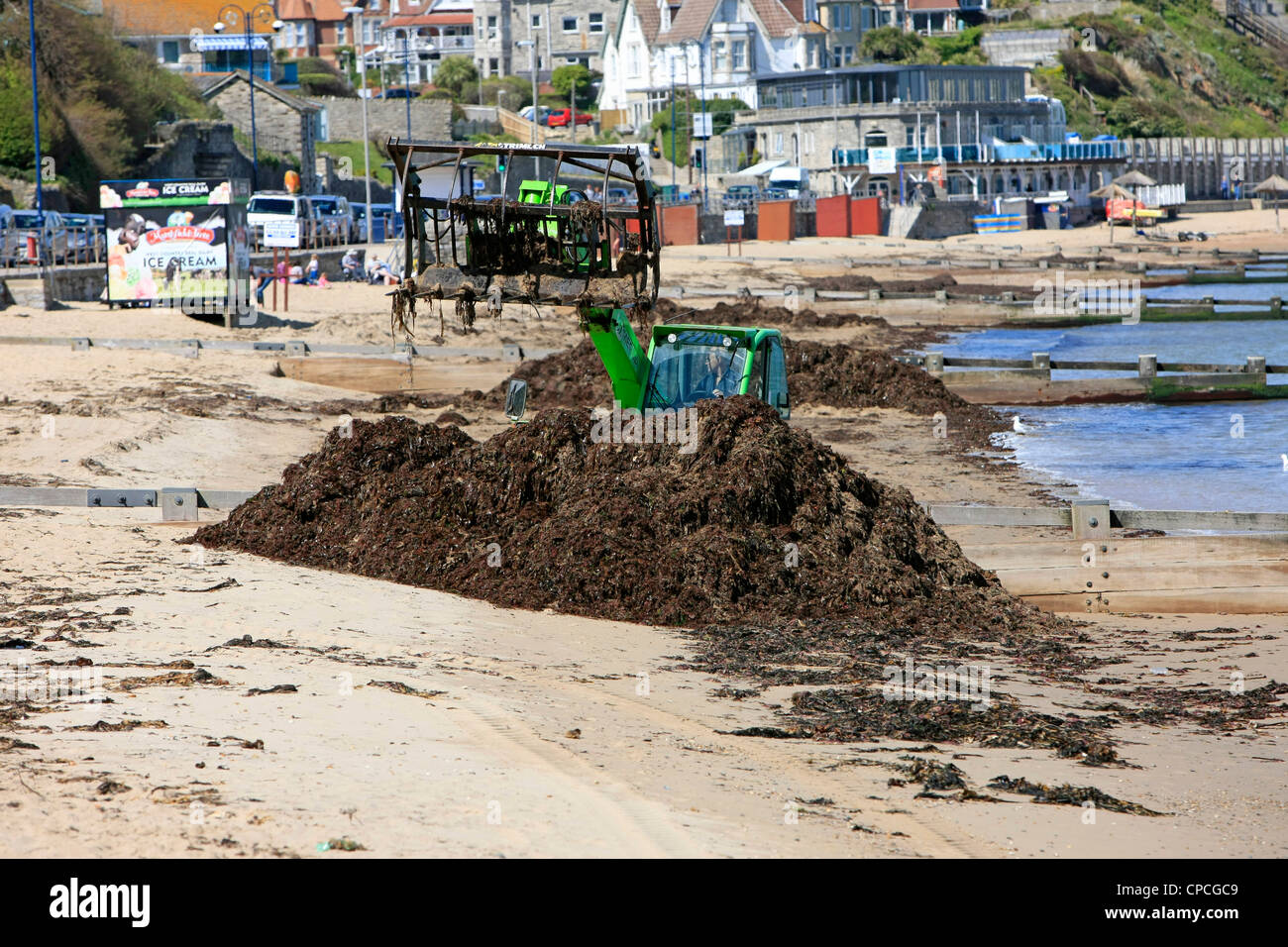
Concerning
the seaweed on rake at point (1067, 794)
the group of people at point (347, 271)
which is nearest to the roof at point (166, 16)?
the group of people at point (347, 271)

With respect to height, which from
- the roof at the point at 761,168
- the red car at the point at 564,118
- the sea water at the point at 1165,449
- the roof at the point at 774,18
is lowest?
the sea water at the point at 1165,449

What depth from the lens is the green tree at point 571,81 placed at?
117000mm

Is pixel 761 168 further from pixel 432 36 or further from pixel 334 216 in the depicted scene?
pixel 432 36

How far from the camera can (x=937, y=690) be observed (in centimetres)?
895

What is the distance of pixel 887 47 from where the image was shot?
4606 inches

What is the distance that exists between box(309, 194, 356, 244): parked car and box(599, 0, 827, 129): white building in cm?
5167

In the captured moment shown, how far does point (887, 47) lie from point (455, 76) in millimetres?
35835

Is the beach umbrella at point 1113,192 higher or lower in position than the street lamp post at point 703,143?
lower

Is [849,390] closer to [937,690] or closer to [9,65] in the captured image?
[937,690]

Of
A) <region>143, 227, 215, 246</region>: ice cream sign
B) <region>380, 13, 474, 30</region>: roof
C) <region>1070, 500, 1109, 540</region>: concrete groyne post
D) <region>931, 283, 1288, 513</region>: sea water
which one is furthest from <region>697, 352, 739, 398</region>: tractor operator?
<region>380, 13, 474, 30</region>: roof

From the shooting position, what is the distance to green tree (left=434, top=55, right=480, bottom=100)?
111562 millimetres

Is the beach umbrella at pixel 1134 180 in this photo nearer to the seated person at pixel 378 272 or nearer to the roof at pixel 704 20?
the roof at pixel 704 20

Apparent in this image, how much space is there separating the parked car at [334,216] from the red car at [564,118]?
44.4 metres

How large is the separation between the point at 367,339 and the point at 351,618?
2320 centimetres
